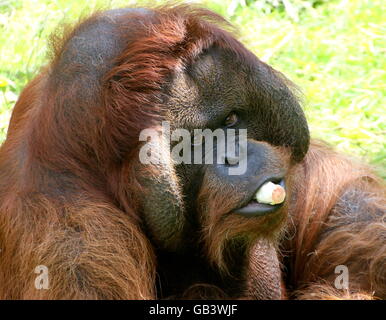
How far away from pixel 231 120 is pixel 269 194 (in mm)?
380

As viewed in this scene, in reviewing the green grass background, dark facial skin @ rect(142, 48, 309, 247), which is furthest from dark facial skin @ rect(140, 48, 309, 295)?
the green grass background

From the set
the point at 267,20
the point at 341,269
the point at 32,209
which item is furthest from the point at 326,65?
the point at 32,209

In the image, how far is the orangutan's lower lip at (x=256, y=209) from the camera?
2918mm

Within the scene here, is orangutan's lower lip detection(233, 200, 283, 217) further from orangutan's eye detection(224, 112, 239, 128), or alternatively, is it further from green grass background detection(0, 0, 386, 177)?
green grass background detection(0, 0, 386, 177)

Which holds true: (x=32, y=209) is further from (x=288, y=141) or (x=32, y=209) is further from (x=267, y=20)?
(x=267, y=20)

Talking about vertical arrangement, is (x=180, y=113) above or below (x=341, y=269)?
above

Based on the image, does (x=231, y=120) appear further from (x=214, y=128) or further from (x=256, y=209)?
(x=256, y=209)

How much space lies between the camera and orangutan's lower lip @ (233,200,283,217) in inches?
115

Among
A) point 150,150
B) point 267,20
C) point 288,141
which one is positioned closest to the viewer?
point 150,150

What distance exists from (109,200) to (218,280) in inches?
23.7

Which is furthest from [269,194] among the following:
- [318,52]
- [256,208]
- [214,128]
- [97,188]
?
[318,52]

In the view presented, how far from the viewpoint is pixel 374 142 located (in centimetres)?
449

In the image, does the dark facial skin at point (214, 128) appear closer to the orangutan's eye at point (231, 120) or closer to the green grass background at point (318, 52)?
the orangutan's eye at point (231, 120)

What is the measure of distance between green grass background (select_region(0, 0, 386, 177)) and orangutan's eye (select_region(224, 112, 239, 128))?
45.9 inches
